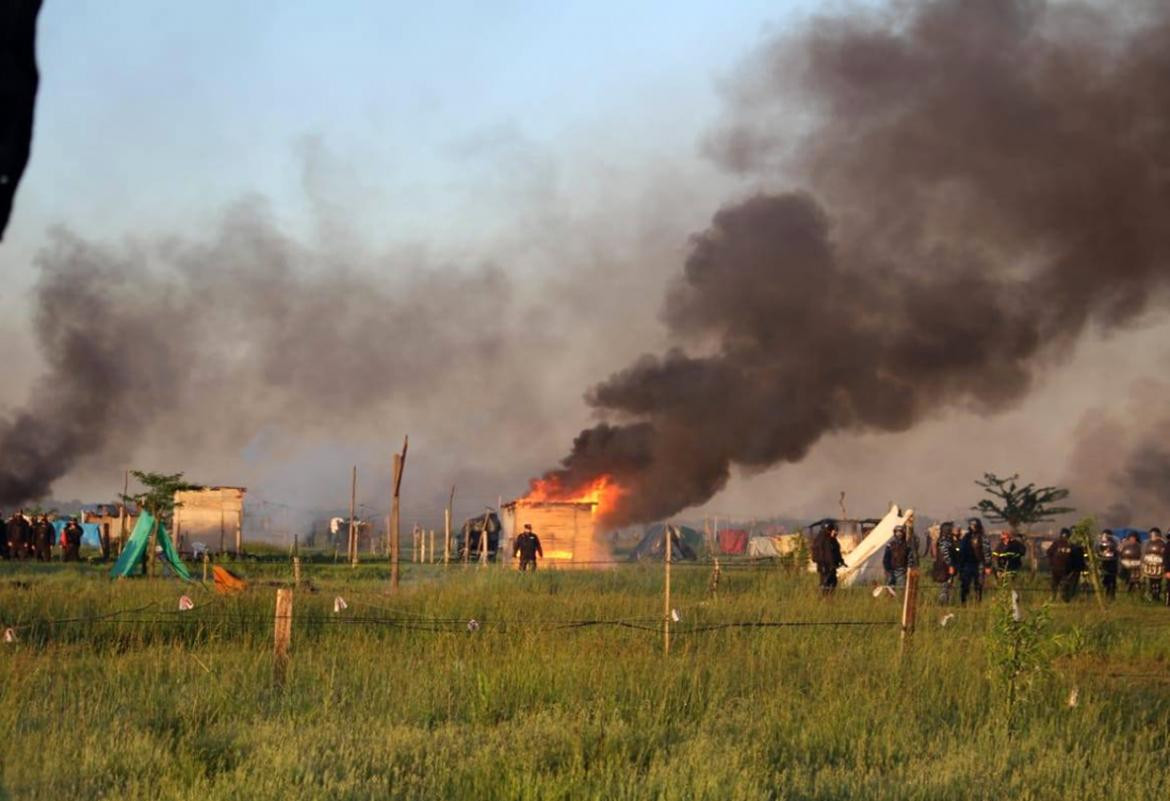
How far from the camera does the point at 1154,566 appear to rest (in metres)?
26.6

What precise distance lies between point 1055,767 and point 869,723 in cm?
186

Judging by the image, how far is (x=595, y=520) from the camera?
42125 millimetres

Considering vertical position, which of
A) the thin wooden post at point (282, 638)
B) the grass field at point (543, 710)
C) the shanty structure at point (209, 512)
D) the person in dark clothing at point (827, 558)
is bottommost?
the grass field at point (543, 710)

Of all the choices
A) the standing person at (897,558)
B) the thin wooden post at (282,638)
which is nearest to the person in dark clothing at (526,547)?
the standing person at (897,558)

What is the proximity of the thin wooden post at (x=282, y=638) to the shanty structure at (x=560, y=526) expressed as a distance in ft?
90.9

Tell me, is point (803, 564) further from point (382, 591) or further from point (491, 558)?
point (491, 558)

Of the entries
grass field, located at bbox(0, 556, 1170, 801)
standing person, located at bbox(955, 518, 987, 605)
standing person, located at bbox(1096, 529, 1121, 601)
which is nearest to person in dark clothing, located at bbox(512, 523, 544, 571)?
standing person, located at bbox(955, 518, 987, 605)

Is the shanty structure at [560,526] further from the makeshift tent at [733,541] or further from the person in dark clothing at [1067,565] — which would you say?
the makeshift tent at [733,541]

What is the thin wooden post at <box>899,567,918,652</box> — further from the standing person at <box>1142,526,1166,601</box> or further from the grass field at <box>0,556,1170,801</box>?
the standing person at <box>1142,526,1166,601</box>

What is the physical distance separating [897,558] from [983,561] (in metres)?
2.85

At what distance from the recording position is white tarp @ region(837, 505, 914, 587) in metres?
29.1

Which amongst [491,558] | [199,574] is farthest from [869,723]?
[491,558]

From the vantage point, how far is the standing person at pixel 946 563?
79.2ft

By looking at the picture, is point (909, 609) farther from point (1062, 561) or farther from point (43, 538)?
point (43, 538)
